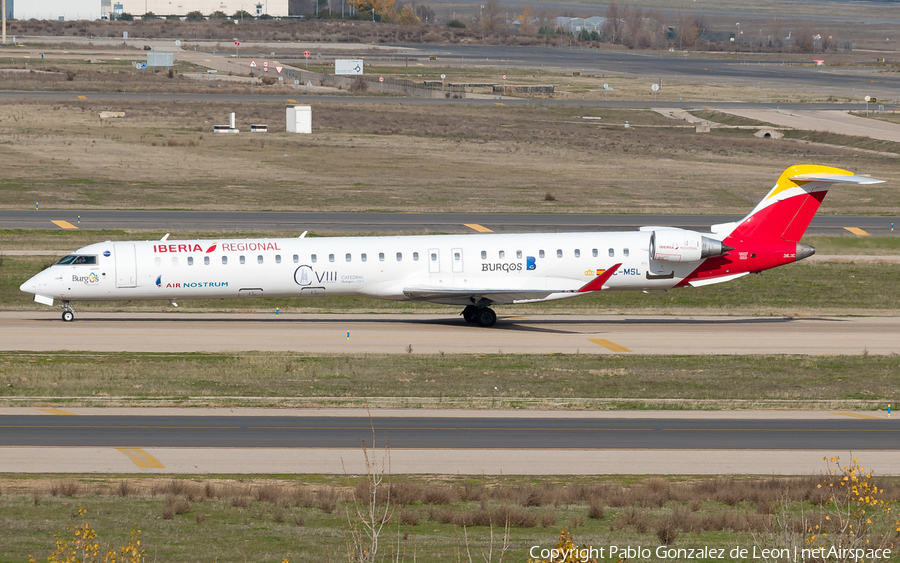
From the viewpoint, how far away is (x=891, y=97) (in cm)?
13788

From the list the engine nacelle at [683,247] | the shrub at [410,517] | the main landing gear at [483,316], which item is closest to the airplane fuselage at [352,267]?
the engine nacelle at [683,247]

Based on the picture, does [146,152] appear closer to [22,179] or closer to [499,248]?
[22,179]

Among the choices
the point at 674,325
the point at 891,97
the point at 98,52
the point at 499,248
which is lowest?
the point at 674,325

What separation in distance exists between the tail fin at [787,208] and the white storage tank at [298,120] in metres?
62.1

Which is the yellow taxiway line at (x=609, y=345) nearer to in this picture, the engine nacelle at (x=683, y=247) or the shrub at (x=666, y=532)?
the engine nacelle at (x=683, y=247)

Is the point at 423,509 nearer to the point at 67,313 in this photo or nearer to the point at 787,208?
the point at 67,313

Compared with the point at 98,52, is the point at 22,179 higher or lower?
lower

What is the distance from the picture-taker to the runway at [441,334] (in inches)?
1499

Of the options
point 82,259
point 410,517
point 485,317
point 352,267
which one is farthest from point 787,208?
point 82,259

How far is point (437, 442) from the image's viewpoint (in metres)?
26.3

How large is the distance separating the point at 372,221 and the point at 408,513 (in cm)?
4277

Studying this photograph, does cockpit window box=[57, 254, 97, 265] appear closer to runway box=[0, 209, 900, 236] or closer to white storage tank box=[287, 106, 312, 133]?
runway box=[0, 209, 900, 236]

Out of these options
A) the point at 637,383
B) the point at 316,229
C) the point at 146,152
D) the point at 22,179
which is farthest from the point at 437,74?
the point at 637,383

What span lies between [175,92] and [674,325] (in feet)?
317
